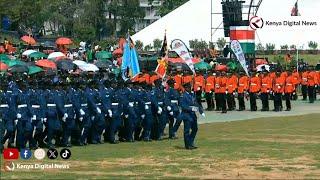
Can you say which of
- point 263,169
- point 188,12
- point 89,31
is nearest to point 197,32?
point 188,12

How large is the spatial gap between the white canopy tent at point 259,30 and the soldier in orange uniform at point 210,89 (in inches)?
1555

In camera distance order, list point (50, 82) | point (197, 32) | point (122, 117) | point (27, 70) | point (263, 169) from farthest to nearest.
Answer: point (197, 32)
point (27, 70)
point (122, 117)
point (50, 82)
point (263, 169)

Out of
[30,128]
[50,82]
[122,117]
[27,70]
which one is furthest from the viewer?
[27,70]

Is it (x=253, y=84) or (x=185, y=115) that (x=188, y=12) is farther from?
(x=185, y=115)

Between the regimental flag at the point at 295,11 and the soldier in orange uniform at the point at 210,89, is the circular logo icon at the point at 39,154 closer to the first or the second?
the soldier in orange uniform at the point at 210,89

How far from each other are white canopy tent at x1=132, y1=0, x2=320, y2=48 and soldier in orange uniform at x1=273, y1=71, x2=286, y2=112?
39384 millimetres

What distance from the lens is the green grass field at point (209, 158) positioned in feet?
57.0

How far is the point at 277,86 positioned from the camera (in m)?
36.8

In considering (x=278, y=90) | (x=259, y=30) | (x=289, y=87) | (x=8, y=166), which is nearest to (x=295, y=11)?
(x=259, y=30)

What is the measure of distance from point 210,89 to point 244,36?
41.8 ft

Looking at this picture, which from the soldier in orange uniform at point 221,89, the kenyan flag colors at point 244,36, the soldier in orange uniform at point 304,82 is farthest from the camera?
the kenyan flag colors at point 244,36

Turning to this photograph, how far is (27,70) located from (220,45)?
117 feet

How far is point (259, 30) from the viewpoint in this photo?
257ft

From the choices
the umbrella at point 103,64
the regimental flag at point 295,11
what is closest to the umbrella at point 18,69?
the umbrella at point 103,64
